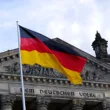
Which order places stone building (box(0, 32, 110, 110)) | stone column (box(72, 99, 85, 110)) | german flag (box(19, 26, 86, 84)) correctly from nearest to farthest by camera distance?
1. german flag (box(19, 26, 86, 84))
2. stone building (box(0, 32, 110, 110))
3. stone column (box(72, 99, 85, 110))

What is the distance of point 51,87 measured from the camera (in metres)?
39.7

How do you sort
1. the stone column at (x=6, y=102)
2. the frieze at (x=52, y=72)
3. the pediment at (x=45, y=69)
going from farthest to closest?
the frieze at (x=52, y=72), the pediment at (x=45, y=69), the stone column at (x=6, y=102)

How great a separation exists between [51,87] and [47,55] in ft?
48.3

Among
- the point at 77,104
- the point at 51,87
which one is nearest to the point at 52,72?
the point at 51,87

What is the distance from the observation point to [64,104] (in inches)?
1634

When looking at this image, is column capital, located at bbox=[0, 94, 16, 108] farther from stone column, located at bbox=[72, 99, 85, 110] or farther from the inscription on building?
stone column, located at bbox=[72, 99, 85, 110]

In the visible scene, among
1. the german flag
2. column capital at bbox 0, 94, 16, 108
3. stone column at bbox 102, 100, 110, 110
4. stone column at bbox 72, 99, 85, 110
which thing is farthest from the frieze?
the german flag

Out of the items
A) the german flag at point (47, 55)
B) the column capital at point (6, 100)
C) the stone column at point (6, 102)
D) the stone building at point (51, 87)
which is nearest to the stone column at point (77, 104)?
the stone building at point (51, 87)

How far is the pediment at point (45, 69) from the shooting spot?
37.6 meters

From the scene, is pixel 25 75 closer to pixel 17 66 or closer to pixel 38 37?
pixel 17 66

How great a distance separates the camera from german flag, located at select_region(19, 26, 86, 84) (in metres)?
24.9

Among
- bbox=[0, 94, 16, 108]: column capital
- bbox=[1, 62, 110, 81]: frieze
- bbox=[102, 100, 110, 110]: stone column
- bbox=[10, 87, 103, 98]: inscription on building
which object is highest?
bbox=[1, 62, 110, 81]: frieze

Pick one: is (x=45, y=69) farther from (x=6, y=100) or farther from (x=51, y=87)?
(x=6, y=100)

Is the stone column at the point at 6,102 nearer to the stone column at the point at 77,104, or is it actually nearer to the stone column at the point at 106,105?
the stone column at the point at 77,104
